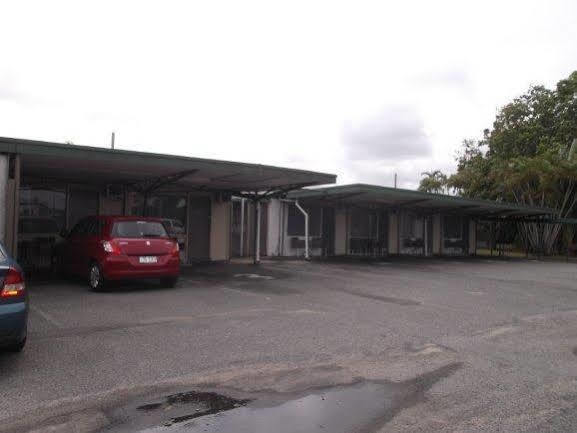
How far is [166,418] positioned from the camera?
3.83 metres

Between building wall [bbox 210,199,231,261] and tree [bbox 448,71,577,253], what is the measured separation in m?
17.5

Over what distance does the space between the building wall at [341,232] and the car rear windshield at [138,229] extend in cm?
1264

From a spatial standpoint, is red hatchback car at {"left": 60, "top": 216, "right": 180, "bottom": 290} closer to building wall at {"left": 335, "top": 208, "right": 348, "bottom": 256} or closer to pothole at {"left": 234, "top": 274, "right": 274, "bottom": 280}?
pothole at {"left": 234, "top": 274, "right": 274, "bottom": 280}

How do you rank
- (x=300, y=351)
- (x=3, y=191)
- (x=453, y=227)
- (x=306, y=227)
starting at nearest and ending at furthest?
(x=300, y=351) → (x=3, y=191) → (x=306, y=227) → (x=453, y=227)

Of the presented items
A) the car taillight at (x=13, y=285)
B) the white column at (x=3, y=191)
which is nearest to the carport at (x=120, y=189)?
the white column at (x=3, y=191)

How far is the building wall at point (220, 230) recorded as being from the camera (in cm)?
1697

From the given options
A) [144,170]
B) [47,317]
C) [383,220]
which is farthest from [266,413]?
[383,220]

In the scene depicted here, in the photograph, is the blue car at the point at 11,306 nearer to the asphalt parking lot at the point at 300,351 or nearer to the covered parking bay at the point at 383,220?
the asphalt parking lot at the point at 300,351

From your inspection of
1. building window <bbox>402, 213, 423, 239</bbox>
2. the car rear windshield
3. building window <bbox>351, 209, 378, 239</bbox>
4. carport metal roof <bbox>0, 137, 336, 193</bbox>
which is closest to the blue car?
the car rear windshield

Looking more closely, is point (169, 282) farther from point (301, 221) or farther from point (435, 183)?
point (435, 183)

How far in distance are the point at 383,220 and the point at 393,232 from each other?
33.9 inches

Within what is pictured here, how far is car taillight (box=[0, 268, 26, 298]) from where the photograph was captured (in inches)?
181

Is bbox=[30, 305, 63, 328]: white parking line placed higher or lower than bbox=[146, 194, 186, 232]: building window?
lower

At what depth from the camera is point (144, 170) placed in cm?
1212
